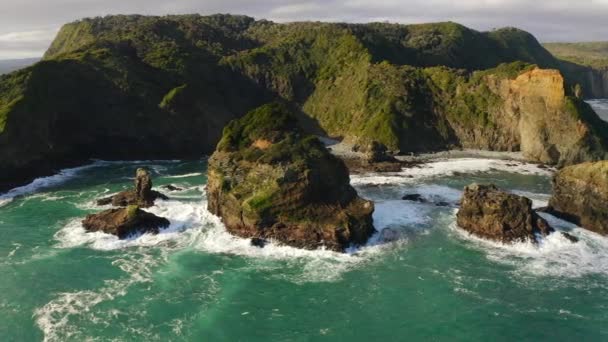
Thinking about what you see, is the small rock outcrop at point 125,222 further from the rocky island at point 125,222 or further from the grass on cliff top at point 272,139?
the grass on cliff top at point 272,139

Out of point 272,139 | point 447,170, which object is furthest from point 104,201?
point 447,170

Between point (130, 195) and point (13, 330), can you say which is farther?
point (130, 195)

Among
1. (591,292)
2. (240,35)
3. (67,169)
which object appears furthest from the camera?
(240,35)

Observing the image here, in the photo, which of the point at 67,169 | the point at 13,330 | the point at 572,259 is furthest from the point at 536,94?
the point at 13,330

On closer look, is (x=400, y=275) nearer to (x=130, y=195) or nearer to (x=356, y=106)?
(x=130, y=195)

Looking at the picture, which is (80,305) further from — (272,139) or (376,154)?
(376,154)

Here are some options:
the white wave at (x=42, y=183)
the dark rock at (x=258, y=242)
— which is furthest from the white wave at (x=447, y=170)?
the white wave at (x=42, y=183)
